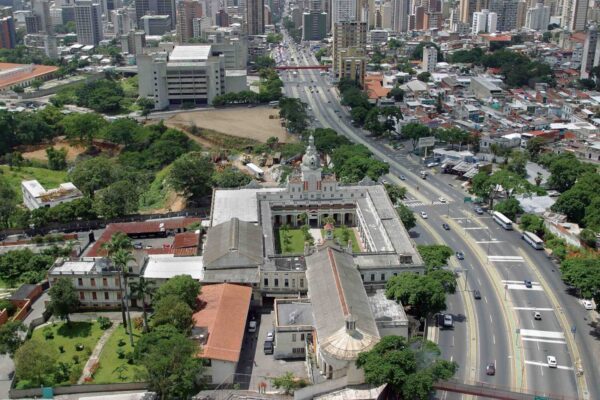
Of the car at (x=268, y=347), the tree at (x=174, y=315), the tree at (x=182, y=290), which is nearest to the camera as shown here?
the tree at (x=174, y=315)

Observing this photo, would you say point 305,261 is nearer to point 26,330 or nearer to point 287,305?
point 287,305

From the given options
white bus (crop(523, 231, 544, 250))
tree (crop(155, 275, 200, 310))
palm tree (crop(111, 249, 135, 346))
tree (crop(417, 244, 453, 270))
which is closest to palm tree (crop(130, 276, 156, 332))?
palm tree (crop(111, 249, 135, 346))

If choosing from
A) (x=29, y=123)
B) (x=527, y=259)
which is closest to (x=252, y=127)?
(x=29, y=123)

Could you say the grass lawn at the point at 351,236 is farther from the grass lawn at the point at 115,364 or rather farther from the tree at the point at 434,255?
the grass lawn at the point at 115,364

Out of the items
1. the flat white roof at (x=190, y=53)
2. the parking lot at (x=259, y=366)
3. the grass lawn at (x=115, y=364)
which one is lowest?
the parking lot at (x=259, y=366)

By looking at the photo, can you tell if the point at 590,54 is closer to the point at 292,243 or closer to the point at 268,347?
the point at 292,243

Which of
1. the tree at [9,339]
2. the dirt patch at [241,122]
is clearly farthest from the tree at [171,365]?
the dirt patch at [241,122]
